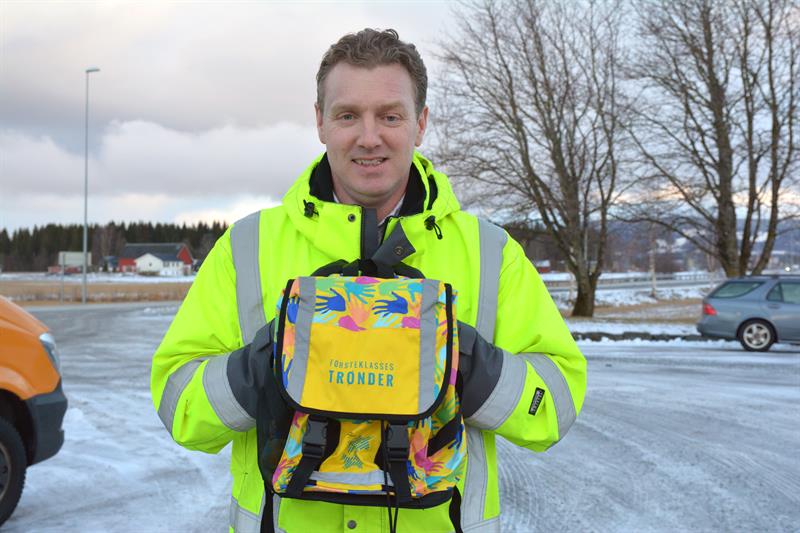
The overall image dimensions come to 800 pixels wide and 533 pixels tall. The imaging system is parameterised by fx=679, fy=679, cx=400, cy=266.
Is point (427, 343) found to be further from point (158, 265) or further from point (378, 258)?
→ point (158, 265)

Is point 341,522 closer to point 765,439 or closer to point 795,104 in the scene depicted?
point 765,439

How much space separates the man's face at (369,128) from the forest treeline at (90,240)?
4740 inches

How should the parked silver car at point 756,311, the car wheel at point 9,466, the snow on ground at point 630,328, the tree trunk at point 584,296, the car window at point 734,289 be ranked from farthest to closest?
A: 1. the tree trunk at point 584,296
2. the snow on ground at point 630,328
3. the car window at point 734,289
4. the parked silver car at point 756,311
5. the car wheel at point 9,466

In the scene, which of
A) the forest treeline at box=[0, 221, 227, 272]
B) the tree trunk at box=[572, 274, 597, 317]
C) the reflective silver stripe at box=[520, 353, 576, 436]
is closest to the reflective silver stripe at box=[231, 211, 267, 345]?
the reflective silver stripe at box=[520, 353, 576, 436]

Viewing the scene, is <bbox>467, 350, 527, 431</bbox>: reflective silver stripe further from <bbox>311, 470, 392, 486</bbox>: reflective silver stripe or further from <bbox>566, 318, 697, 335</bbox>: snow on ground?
<bbox>566, 318, 697, 335</bbox>: snow on ground

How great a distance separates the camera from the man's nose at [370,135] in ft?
6.15

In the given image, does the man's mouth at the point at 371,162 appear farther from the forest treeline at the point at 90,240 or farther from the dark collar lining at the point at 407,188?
the forest treeline at the point at 90,240

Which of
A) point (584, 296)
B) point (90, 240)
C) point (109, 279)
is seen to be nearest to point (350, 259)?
point (584, 296)

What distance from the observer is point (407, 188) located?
2070mm

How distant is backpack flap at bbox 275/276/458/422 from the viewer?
1.53 metres

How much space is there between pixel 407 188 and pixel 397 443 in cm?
84

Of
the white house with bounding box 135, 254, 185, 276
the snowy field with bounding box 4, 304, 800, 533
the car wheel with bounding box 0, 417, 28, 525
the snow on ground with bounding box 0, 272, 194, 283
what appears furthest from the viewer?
the white house with bounding box 135, 254, 185, 276

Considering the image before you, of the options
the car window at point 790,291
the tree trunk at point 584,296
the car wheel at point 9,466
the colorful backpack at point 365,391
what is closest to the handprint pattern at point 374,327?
the colorful backpack at point 365,391

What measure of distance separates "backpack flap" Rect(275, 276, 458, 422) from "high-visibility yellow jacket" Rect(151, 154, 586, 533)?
7.1 inches
